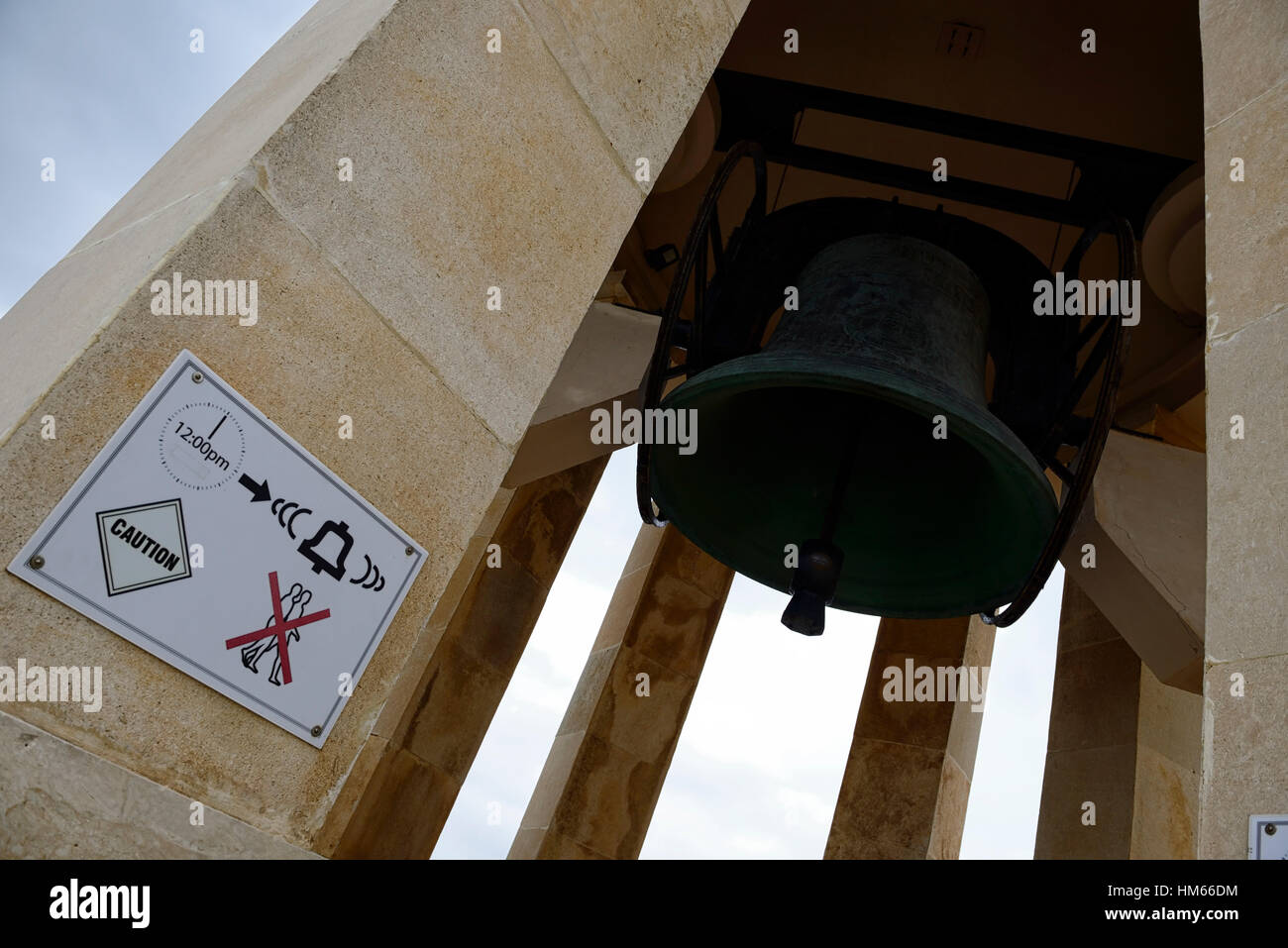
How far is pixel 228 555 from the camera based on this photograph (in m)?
1.86

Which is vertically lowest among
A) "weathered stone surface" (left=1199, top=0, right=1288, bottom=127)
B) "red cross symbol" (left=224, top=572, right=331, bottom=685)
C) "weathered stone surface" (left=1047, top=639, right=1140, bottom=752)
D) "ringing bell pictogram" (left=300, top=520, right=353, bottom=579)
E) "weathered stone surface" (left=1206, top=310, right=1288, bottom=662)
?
"red cross symbol" (left=224, top=572, right=331, bottom=685)

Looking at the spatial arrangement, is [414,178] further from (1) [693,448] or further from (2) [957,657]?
(2) [957,657]

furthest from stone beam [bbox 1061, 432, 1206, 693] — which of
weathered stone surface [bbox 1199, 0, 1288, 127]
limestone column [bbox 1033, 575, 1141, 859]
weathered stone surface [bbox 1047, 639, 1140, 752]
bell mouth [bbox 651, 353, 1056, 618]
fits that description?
weathered stone surface [bbox 1199, 0, 1288, 127]

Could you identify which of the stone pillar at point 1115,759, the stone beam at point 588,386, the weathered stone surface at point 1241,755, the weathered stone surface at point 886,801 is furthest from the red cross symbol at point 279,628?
the weathered stone surface at point 886,801

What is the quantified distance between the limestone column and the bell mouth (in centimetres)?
325

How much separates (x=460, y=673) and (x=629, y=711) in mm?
1457

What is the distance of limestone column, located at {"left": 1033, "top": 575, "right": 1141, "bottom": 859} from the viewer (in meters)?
6.13

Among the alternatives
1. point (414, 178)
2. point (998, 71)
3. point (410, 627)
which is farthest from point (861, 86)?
point (410, 627)

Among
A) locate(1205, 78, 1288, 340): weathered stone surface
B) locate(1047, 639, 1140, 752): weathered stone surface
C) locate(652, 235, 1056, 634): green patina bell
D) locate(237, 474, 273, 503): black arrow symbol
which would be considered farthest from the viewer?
locate(1047, 639, 1140, 752): weathered stone surface

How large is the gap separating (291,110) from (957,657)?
7.00 m

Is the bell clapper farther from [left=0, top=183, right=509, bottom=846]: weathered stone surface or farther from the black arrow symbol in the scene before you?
the black arrow symbol

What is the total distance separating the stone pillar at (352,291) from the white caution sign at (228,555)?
0.11 ft

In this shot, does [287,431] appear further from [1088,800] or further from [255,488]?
[1088,800]

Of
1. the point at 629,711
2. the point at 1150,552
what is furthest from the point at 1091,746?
the point at 629,711
